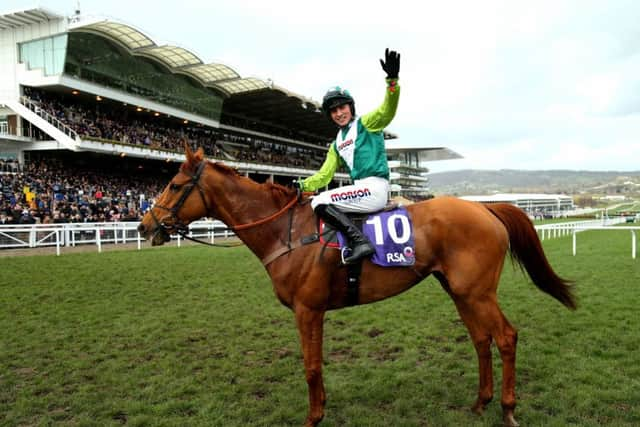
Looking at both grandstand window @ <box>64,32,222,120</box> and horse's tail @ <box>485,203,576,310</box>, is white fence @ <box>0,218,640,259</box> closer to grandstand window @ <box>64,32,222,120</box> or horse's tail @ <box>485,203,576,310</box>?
horse's tail @ <box>485,203,576,310</box>

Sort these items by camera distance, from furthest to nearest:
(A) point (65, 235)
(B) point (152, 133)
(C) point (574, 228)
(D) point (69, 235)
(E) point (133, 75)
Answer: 1. (B) point (152, 133)
2. (E) point (133, 75)
3. (D) point (69, 235)
4. (A) point (65, 235)
5. (C) point (574, 228)

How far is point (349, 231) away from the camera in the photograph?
11.0 ft

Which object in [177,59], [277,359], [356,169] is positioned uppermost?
[177,59]

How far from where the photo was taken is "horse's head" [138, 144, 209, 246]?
11.7 ft

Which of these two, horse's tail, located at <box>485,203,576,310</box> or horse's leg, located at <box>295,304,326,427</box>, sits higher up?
horse's tail, located at <box>485,203,576,310</box>

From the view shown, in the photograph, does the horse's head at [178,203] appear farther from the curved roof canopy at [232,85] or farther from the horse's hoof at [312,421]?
the curved roof canopy at [232,85]

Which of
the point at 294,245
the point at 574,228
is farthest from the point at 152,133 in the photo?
the point at 294,245

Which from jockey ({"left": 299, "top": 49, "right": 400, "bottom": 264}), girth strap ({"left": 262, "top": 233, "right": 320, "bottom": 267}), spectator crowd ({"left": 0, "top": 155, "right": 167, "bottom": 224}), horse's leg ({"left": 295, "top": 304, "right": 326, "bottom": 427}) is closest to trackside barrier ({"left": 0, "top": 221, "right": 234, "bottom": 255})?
spectator crowd ({"left": 0, "top": 155, "right": 167, "bottom": 224})

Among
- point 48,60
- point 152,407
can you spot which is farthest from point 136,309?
point 48,60

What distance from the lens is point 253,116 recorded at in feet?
153

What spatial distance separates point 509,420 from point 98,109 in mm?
33909

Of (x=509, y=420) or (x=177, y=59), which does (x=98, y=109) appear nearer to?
(x=177, y=59)

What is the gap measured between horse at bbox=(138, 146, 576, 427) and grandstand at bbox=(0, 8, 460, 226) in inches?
711

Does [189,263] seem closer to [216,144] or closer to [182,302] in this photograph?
[182,302]
